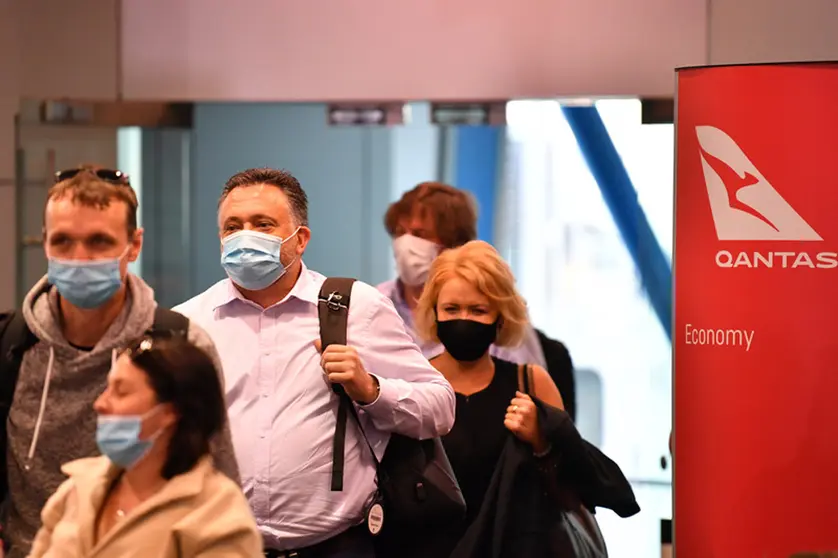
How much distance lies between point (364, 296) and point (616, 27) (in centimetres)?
333

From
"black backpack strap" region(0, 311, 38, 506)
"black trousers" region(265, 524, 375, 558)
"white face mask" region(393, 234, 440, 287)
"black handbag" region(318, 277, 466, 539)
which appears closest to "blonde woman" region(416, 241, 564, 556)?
"black handbag" region(318, 277, 466, 539)

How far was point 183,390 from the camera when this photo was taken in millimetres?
2873

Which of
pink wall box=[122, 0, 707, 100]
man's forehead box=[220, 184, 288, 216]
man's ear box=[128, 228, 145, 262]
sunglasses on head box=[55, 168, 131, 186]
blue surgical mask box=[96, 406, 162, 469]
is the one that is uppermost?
pink wall box=[122, 0, 707, 100]

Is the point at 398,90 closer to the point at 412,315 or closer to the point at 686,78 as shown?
the point at 412,315

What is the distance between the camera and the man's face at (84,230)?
3.15 m

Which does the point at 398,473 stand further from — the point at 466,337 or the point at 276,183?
the point at 276,183

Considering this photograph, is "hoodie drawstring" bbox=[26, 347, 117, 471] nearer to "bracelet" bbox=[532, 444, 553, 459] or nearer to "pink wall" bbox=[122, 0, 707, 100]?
"bracelet" bbox=[532, 444, 553, 459]

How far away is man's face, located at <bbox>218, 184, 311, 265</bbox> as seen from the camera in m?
3.57

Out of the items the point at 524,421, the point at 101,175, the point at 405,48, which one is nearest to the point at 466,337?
the point at 524,421

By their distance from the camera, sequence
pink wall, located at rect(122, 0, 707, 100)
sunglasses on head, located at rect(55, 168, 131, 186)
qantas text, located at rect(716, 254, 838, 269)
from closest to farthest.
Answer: sunglasses on head, located at rect(55, 168, 131, 186)
qantas text, located at rect(716, 254, 838, 269)
pink wall, located at rect(122, 0, 707, 100)

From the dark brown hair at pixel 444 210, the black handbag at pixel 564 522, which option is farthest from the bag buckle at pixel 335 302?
the dark brown hair at pixel 444 210

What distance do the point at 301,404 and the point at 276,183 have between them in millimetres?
644

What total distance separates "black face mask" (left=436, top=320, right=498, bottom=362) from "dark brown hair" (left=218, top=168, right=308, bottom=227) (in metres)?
0.77

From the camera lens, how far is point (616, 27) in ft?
21.2
